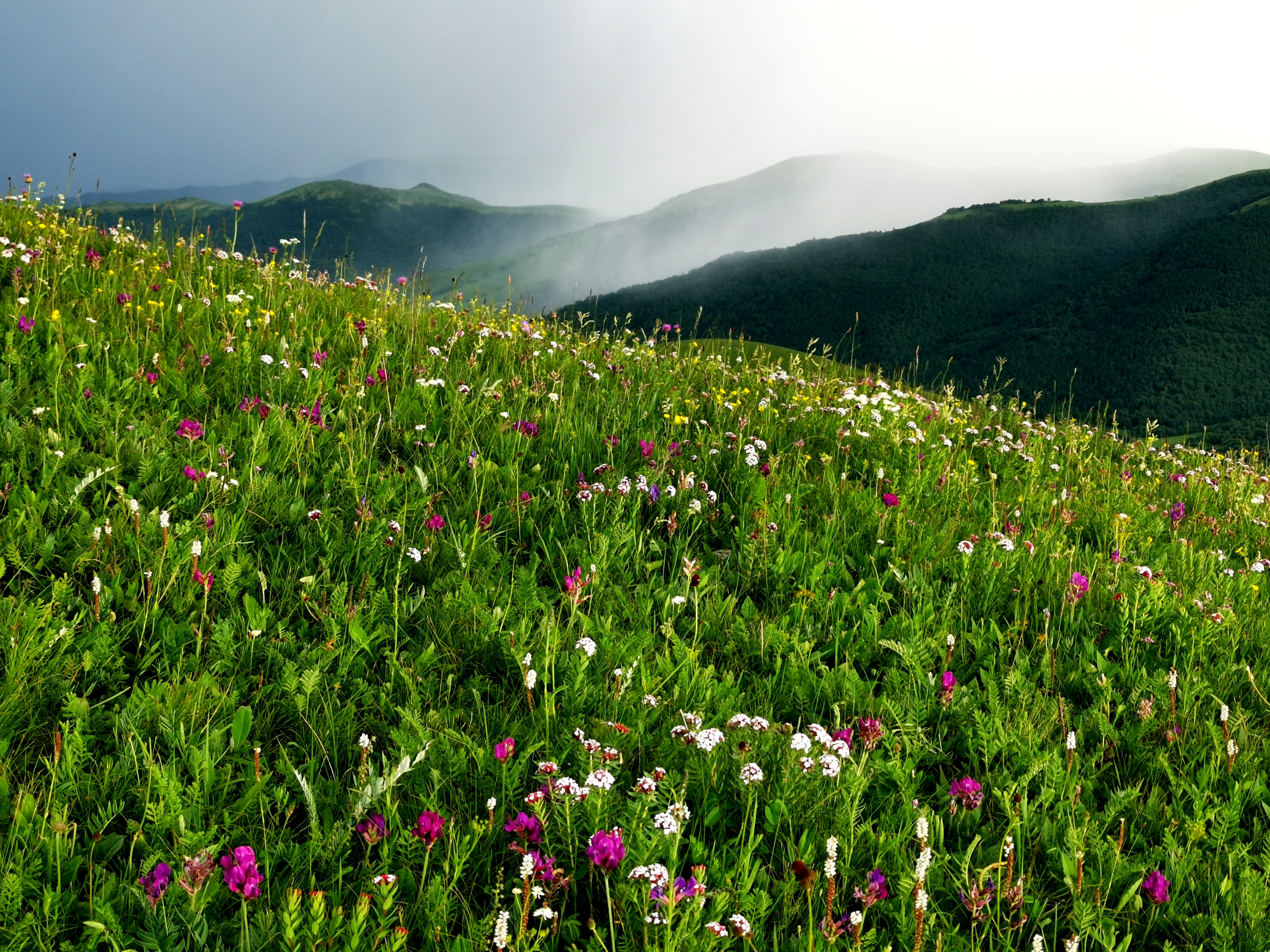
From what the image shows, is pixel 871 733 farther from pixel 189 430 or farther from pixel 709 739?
pixel 189 430

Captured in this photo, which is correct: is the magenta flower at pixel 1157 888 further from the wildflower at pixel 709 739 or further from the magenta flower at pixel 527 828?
the magenta flower at pixel 527 828

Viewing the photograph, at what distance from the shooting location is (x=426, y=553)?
327 cm

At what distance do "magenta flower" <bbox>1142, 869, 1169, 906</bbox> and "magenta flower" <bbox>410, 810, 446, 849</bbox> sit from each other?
1.85 meters

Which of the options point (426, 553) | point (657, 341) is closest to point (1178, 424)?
point (657, 341)

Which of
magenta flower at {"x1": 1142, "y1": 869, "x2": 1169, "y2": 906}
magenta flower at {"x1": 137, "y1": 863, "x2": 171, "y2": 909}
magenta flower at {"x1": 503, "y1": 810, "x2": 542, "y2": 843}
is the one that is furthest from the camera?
magenta flower at {"x1": 1142, "y1": 869, "x2": 1169, "y2": 906}

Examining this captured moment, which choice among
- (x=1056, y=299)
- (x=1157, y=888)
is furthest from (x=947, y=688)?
(x=1056, y=299)

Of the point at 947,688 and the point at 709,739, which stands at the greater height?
the point at 709,739

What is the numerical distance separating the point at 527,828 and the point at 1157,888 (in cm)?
166

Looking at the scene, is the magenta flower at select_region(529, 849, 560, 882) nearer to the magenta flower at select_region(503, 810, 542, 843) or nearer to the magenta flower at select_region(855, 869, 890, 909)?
the magenta flower at select_region(503, 810, 542, 843)

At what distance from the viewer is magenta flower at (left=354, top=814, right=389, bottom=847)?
1.81 m

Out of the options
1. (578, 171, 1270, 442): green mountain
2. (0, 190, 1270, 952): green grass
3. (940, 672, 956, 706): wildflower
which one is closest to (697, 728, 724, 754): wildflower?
(0, 190, 1270, 952): green grass

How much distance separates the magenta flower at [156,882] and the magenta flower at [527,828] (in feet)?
2.46

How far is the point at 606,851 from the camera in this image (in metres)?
1.75

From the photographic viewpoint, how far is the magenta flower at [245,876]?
164 centimetres
